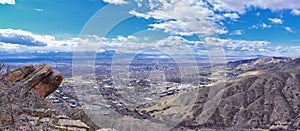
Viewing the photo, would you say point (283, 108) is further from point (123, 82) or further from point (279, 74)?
point (123, 82)

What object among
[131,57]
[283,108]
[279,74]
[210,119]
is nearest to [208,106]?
[210,119]

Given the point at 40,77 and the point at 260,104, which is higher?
the point at 40,77

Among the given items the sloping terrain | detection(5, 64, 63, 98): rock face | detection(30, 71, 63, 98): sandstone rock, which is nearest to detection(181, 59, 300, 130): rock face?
the sloping terrain

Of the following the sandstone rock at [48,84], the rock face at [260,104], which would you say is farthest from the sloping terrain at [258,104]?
the sandstone rock at [48,84]

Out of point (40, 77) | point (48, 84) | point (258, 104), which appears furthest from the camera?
point (258, 104)

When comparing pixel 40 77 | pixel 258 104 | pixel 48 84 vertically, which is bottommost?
pixel 258 104

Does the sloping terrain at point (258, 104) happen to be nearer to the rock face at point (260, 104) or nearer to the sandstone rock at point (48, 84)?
the rock face at point (260, 104)

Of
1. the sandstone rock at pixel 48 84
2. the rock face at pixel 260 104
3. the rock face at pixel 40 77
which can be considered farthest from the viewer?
the rock face at pixel 260 104

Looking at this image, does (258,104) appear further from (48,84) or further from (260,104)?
(48,84)

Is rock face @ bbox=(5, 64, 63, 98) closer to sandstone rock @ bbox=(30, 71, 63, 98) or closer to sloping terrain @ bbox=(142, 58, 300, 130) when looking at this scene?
sandstone rock @ bbox=(30, 71, 63, 98)

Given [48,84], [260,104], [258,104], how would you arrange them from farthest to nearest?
1. [258,104]
2. [260,104]
3. [48,84]

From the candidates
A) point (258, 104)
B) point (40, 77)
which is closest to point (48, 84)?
point (40, 77)
